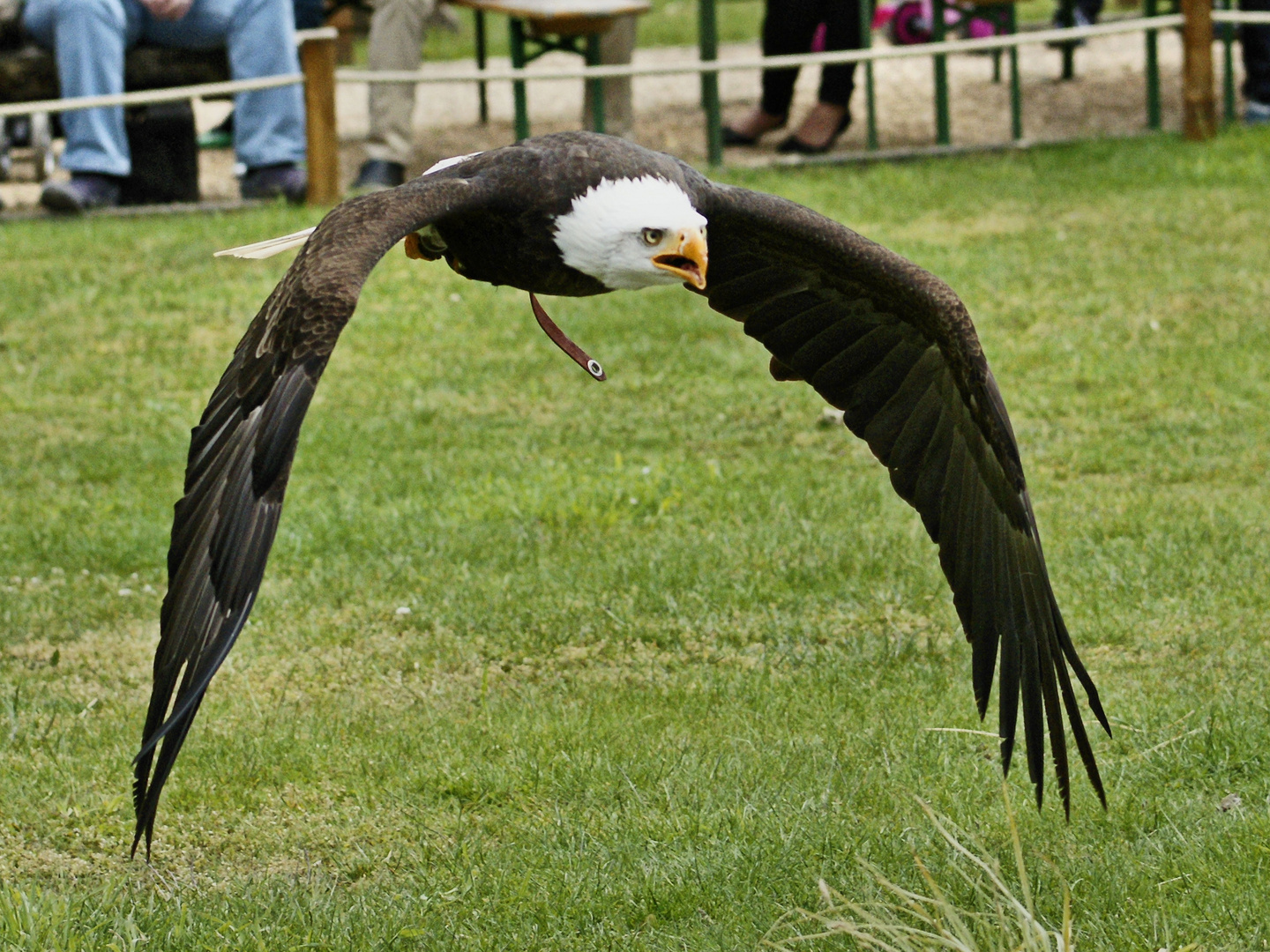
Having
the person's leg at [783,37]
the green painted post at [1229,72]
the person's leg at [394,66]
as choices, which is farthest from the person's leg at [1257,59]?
the person's leg at [394,66]

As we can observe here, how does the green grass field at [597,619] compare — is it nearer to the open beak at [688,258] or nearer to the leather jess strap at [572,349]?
the leather jess strap at [572,349]

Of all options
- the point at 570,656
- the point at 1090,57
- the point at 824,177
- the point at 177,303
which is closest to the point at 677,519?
the point at 570,656

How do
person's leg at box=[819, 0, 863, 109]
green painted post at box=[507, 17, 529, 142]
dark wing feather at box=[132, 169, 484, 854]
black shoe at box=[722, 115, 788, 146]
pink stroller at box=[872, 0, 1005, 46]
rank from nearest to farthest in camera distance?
dark wing feather at box=[132, 169, 484, 854] < green painted post at box=[507, 17, 529, 142] < person's leg at box=[819, 0, 863, 109] < black shoe at box=[722, 115, 788, 146] < pink stroller at box=[872, 0, 1005, 46]

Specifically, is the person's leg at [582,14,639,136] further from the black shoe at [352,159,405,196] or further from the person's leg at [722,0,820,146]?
the black shoe at [352,159,405,196]

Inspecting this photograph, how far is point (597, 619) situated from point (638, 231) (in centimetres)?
179

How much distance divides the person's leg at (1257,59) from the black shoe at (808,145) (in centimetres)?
231

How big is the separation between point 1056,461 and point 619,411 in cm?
159

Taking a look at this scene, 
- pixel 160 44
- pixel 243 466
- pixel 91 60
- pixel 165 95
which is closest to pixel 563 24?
pixel 160 44

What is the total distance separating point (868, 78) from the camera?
32.2 feet

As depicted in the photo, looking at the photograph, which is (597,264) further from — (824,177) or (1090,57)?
(1090,57)

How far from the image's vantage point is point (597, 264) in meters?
3.41

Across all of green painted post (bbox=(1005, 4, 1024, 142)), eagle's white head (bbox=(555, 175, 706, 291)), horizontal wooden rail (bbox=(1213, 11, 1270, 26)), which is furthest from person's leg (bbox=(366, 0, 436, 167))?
eagle's white head (bbox=(555, 175, 706, 291))

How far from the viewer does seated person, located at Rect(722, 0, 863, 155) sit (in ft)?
33.2

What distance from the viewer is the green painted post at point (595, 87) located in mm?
9336
